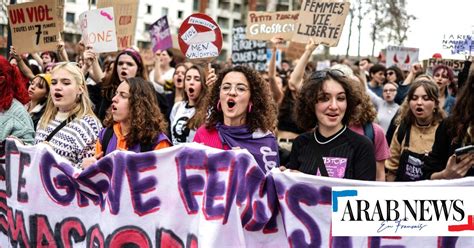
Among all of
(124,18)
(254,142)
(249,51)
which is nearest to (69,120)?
(254,142)

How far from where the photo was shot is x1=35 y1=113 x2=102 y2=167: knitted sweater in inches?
210

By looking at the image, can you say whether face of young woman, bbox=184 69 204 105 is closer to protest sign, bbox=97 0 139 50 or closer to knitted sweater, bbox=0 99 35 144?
knitted sweater, bbox=0 99 35 144

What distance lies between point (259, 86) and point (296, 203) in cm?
132

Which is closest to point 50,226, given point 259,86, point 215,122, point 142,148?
point 142,148

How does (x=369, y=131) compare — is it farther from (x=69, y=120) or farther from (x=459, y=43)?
(x=459, y=43)

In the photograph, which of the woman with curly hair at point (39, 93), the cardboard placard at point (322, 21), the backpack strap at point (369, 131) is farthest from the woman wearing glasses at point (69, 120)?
the cardboard placard at point (322, 21)

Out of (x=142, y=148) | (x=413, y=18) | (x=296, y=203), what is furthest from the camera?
(x=413, y=18)

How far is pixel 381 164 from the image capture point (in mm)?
5172

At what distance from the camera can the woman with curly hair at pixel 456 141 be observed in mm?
4176

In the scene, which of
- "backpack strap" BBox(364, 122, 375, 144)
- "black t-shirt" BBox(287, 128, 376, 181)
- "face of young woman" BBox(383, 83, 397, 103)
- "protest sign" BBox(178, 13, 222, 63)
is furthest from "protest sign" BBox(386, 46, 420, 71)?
"black t-shirt" BBox(287, 128, 376, 181)

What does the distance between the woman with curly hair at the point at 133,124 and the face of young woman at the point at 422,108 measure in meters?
2.25

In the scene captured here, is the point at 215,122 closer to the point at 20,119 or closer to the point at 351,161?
the point at 351,161

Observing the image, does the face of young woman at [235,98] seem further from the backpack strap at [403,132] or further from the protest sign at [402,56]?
the protest sign at [402,56]

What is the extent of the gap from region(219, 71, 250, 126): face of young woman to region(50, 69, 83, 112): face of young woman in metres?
1.21
